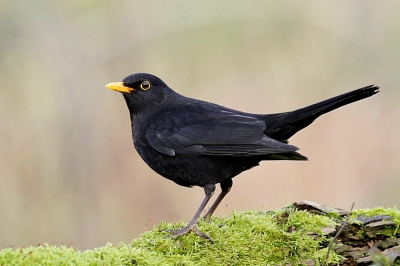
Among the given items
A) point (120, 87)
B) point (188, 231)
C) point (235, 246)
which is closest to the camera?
point (235, 246)

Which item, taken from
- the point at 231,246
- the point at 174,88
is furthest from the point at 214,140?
the point at 174,88

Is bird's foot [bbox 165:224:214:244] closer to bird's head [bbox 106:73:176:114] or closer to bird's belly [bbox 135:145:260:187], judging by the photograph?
bird's belly [bbox 135:145:260:187]

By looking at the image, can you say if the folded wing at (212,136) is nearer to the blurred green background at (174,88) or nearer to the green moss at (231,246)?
the green moss at (231,246)

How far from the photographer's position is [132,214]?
809 cm

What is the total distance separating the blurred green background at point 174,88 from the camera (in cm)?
791

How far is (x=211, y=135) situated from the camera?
14.1 ft

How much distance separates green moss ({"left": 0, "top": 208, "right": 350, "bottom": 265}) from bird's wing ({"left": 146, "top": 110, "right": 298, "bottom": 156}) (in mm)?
676

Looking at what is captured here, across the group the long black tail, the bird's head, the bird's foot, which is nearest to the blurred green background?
the bird's head

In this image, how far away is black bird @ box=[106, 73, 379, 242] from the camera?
13.5ft

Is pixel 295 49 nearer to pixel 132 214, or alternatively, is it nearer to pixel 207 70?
pixel 207 70

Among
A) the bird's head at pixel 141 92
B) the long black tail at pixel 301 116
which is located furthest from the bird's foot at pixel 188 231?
the bird's head at pixel 141 92

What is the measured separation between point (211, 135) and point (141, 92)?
0.98 meters

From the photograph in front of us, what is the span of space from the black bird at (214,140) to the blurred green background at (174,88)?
3.79 m

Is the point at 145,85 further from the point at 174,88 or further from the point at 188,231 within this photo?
the point at 174,88
